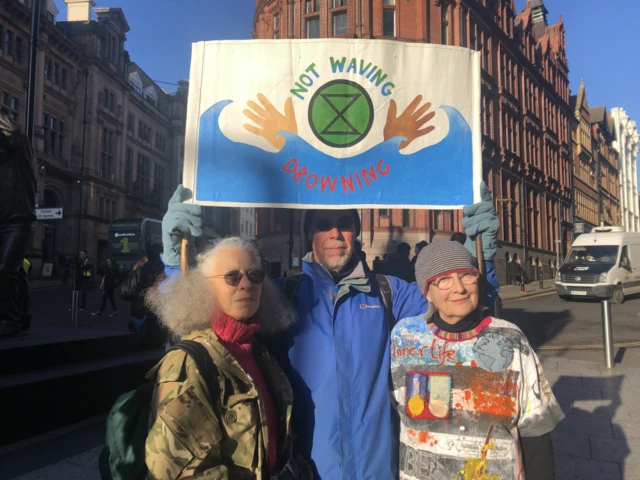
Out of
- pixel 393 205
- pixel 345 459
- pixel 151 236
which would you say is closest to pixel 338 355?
pixel 345 459

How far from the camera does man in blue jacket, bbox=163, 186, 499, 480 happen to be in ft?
6.59

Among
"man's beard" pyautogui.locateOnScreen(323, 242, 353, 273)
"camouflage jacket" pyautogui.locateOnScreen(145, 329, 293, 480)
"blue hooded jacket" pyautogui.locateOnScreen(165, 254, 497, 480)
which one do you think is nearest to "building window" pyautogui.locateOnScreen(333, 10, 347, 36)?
"man's beard" pyautogui.locateOnScreen(323, 242, 353, 273)

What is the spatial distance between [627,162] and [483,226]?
3604 inches

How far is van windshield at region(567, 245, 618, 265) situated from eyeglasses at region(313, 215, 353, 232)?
19.1m

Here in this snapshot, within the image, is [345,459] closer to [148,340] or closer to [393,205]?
[393,205]

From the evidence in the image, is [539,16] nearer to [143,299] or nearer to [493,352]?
[143,299]

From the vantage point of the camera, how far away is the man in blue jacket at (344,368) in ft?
6.59

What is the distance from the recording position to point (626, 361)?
7711 mm

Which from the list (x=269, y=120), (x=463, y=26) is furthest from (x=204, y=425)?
(x=463, y=26)

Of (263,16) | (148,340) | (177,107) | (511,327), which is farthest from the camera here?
(177,107)

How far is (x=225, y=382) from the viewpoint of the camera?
168cm

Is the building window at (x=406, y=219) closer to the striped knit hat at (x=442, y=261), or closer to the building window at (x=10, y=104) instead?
the building window at (x=10, y=104)

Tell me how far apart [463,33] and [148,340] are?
30.7 metres

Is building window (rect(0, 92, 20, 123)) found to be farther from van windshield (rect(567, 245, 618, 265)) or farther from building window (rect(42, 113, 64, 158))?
van windshield (rect(567, 245, 618, 265))
